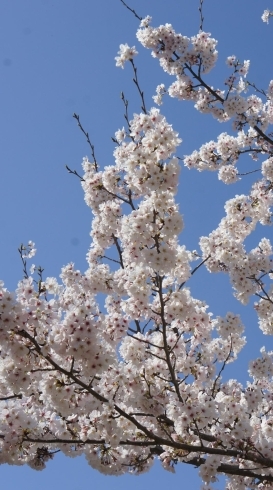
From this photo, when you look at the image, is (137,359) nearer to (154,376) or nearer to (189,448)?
(154,376)

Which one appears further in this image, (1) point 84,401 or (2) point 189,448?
(1) point 84,401

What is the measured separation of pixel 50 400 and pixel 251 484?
413cm

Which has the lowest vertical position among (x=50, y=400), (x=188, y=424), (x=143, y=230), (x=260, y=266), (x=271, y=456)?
(x=271, y=456)

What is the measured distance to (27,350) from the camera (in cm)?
580

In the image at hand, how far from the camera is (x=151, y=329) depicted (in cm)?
863

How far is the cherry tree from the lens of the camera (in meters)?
6.04

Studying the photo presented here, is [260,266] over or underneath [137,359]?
over

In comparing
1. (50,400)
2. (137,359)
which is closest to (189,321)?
(137,359)

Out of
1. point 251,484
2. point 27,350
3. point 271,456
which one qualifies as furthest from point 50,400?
point 251,484

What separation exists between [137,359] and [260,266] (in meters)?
3.64

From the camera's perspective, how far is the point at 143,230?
668 centimetres

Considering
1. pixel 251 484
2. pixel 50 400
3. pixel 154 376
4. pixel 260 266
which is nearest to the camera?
pixel 50 400

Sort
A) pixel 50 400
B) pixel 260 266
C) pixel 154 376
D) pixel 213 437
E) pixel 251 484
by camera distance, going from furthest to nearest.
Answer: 1. pixel 260 266
2. pixel 251 484
3. pixel 154 376
4. pixel 213 437
5. pixel 50 400

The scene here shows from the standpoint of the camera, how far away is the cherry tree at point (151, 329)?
6.04 m
